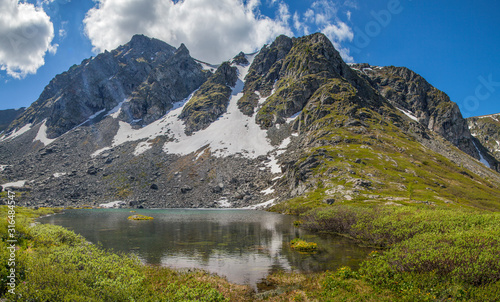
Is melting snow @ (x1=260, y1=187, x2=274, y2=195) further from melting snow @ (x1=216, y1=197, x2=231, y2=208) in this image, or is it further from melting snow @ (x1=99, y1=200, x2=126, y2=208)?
melting snow @ (x1=99, y1=200, x2=126, y2=208)

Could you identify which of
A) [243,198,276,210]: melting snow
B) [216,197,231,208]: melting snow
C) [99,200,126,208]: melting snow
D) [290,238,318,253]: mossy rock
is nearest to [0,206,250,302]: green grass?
[290,238,318,253]: mossy rock

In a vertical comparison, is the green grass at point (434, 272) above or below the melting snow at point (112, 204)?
above

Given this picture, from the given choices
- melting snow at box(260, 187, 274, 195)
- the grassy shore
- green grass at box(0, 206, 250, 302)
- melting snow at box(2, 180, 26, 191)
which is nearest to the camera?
green grass at box(0, 206, 250, 302)

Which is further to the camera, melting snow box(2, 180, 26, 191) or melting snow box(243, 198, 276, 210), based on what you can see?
melting snow box(2, 180, 26, 191)

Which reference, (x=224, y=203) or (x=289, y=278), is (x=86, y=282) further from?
(x=224, y=203)

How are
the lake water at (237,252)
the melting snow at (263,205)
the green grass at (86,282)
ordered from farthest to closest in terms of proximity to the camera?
the melting snow at (263,205)
the lake water at (237,252)
the green grass at (86,282)

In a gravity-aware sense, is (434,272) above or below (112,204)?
above

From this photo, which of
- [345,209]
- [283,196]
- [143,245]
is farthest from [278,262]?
[283,196]

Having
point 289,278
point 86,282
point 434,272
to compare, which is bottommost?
point 289,278

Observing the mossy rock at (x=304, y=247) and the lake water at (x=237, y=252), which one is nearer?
the lake water at (x=237, y=252)

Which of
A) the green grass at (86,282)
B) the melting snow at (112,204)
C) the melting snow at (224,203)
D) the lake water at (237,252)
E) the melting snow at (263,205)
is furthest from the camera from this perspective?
the melting snow at (112,204)

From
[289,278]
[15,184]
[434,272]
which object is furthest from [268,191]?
[15,184]

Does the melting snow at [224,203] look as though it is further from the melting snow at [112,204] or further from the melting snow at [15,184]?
the melting snow at [15,184]

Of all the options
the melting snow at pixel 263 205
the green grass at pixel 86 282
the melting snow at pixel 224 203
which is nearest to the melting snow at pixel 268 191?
the melting snow at pixel 263 205
